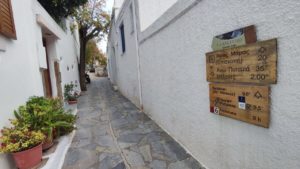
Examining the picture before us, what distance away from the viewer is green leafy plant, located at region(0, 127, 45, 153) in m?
2.77

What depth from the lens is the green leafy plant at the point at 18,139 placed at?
2.77 m

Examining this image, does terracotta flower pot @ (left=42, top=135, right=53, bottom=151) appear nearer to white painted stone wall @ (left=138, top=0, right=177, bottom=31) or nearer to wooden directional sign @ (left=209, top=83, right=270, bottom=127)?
wooden directional sign @ (left=209, top=83, right=270, bottom=127)

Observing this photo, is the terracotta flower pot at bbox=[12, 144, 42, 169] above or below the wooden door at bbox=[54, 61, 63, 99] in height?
below

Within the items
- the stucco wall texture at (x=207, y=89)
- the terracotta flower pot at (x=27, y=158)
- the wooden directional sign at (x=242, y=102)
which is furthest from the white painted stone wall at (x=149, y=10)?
the terracotta flower pot at (x=27, y=158)

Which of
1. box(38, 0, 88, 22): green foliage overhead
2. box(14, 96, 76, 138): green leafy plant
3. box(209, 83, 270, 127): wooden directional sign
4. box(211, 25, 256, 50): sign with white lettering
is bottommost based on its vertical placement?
box(14, 96, 76, 138): green leafy plant

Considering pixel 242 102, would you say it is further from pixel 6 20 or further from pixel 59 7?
pixel 59 7

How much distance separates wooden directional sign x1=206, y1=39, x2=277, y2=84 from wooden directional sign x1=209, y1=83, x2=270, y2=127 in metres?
0.09

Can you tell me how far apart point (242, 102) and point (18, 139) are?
3.19m

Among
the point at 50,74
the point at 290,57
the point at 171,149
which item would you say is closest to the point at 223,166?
the point at 171,149

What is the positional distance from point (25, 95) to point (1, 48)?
1.19 metres

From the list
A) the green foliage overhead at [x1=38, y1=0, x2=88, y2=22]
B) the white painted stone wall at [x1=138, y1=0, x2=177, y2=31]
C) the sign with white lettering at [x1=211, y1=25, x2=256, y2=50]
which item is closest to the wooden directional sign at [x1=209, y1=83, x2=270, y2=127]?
the sign with white lettering at [x1=211, y1=25, x2=256, y2=50]

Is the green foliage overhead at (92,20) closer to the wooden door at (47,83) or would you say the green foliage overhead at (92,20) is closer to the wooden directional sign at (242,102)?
the wooden door at (47,83)

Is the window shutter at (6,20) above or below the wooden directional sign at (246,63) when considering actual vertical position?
above

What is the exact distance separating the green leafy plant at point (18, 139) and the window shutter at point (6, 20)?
1.48 metres
